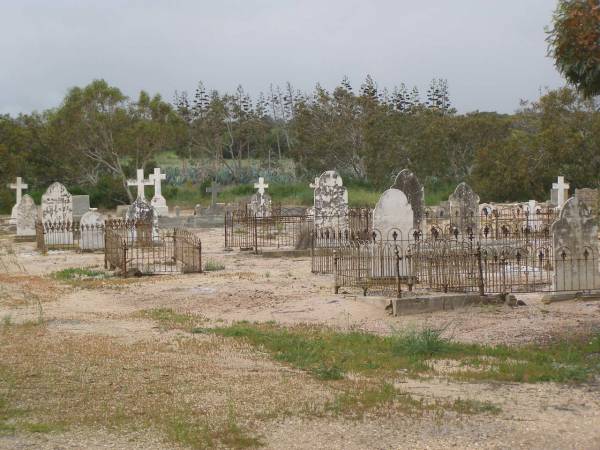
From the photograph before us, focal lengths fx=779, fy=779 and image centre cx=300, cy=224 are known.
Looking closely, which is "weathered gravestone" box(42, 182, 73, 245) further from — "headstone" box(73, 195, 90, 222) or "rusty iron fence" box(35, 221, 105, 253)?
"headstone" box(73, 195, 90, 222)

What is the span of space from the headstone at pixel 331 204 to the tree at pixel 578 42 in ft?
48.3

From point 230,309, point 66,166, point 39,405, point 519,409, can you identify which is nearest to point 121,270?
point 230,309

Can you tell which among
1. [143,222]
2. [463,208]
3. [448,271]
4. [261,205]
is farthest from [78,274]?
[261,205]

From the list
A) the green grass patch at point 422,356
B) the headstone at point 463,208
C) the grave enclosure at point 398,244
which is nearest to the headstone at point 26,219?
the grave enclosure at point 398,244

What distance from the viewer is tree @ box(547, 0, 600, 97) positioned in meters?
9.52

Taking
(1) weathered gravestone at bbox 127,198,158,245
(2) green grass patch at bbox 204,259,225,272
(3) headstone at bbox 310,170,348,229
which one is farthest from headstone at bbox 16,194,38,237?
(2) green grass patch at bbox 204,259,225,272

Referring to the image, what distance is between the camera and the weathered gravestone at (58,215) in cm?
2833

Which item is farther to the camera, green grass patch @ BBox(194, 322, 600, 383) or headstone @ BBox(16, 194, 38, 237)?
headstone @ BBox(16, 194, 38, 237)

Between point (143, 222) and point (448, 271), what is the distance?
13784 millimetres

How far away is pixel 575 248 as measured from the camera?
1401cm

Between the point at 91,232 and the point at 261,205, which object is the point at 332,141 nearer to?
the point at 261,205

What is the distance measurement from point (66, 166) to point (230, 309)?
4633 centimetres

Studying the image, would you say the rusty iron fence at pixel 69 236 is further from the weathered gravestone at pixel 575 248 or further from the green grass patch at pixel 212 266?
the weathered gravestone at pixel 575 248

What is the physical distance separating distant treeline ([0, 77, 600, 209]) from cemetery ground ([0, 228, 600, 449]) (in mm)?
32947
